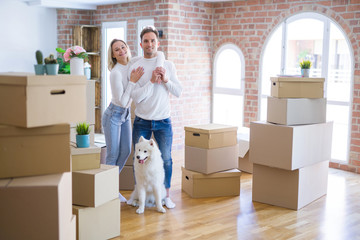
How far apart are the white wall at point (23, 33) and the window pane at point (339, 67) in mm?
4413

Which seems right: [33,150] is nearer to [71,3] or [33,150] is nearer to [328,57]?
[328,57]

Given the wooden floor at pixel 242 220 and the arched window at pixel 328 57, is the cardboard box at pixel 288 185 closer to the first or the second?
the wooden floor at pixel 242 220

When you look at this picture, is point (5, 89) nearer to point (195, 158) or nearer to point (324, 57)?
point (195, 158)

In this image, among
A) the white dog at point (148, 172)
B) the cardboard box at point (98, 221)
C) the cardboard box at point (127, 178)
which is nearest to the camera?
the cardboard box at point (98, 221)

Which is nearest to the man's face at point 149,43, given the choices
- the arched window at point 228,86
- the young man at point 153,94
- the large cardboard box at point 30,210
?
the young man at point 153,94

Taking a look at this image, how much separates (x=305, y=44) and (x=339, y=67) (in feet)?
1.80

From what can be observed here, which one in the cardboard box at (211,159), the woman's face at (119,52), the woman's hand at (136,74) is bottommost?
the cardboard box at (211,159)

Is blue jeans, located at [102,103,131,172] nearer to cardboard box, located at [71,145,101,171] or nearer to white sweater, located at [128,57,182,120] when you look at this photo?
white sweater, located at [128,57,182,120]

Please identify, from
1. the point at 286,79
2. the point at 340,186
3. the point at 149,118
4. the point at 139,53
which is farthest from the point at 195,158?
the point at 139,53

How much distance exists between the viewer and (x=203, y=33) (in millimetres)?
6676

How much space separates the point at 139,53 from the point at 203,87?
3.53 ft

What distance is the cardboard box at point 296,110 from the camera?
3.93m

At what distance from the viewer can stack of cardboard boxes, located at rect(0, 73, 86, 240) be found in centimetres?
218

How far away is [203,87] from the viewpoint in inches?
268
